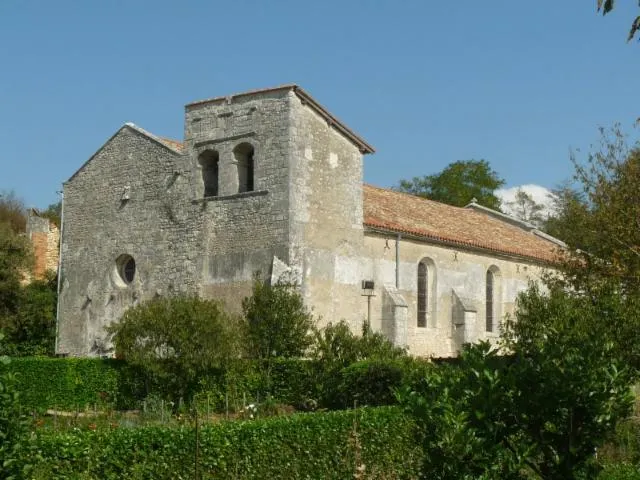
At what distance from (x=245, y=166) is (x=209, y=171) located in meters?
Result: 1.61

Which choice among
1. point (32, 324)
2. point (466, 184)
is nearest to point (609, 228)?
point (32, 324)

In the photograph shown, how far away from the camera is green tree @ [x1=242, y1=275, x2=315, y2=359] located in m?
26.2

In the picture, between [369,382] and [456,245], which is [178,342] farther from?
[456,245]

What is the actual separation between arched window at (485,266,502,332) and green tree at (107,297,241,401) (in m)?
15.3

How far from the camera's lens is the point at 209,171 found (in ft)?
104

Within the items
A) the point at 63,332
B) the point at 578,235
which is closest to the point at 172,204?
the point at 63,332

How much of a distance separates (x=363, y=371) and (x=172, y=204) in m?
12.6

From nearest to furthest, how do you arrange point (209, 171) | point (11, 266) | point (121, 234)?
point (209, 171) < point (121, 234) < point (11, 266)

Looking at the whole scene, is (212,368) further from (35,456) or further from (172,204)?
(35,456)

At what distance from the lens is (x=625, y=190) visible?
2361cm

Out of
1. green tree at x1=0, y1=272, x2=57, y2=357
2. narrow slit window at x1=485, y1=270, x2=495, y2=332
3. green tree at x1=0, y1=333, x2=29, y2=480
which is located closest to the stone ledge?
green tree at x1=0, y1=272, x2=57, y2=357

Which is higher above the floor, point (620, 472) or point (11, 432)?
point (11, 432)

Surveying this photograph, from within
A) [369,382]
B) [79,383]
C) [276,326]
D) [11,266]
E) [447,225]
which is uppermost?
[447,225]

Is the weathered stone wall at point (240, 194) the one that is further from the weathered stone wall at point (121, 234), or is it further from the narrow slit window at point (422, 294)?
the narrow slit window at point (422, 294)
